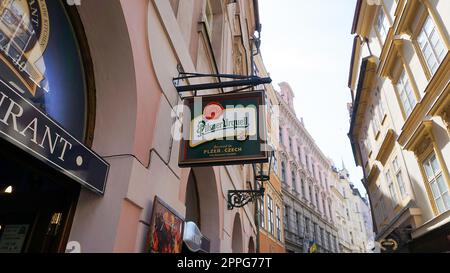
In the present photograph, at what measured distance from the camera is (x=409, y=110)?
10961 millimetres

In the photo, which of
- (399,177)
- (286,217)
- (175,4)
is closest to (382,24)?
(399,177)

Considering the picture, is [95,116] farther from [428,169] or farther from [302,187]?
[302,187]

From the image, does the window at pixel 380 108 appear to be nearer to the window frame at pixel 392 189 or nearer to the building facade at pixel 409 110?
the building facade at pixel 409 110

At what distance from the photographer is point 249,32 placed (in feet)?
48.9

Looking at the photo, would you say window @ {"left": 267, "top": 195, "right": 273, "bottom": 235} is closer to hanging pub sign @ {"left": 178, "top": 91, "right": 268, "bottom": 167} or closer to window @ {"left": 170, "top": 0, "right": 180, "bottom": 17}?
window @ {"left": 170, "top": 0, "right": 180, "bottom": 17}

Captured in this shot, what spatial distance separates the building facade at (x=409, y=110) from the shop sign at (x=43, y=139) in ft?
26.6

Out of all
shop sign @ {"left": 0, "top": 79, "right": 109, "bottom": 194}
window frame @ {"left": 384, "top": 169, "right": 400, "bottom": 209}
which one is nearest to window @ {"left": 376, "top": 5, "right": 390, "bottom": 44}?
window frame @ {"left": 384, "top": 169, "right": 400, "bottom": 209}

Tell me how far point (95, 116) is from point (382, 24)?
13.6 m

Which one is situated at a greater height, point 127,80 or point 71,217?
point 127,80

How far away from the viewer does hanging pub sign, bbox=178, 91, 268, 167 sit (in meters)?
4.01

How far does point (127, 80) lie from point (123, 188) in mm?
1198

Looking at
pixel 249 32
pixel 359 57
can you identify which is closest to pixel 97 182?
pixel 249 32

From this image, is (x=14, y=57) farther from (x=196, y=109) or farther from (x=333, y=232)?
(x=333, y=232)

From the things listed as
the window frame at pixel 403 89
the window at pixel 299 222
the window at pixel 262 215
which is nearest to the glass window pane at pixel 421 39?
Result: the window frame at pixel 403 89
